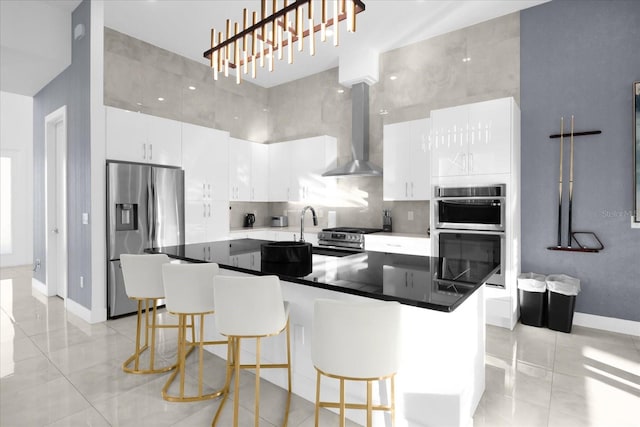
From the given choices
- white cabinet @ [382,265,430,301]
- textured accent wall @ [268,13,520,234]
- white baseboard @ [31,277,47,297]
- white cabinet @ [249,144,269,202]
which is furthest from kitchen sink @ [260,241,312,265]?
white baseboard @ [31,277,47,297]

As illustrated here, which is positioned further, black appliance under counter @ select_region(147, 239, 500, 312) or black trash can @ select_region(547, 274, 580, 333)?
black trash can @ select_region(547, 274, 580, 333)

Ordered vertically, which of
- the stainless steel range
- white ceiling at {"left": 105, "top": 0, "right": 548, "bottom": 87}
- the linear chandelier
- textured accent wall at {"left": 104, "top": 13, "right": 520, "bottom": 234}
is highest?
white ceiling at {"left": 105, "top": 0, "right": 548, "bottom": 87}

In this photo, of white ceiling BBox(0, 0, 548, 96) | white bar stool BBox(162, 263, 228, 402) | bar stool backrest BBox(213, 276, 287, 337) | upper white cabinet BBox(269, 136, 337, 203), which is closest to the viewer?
bar stool backrest BBox(213, 276, 287, 337)

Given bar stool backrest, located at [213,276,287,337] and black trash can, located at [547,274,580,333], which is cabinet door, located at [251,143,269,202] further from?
black trash can, located at [547,274,580,333]

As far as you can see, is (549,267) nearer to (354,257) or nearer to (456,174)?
(456,174)

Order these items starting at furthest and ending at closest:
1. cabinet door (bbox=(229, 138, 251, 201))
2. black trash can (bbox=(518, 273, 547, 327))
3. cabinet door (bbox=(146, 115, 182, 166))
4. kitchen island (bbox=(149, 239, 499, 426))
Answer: cabinet door (bbox=(229, 138, 251, 201)), cabinet door (bbox=(146, 115, 182, 166)), black trash can (bbox=(518, 273, 547, 327)), kitchen island (bbox=(149, 239, 499, 426))

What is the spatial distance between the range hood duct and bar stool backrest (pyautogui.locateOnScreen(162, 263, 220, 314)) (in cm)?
303

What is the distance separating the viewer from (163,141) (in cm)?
432

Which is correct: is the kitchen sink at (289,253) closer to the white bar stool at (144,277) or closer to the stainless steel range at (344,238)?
the white bar stool at (144,277)

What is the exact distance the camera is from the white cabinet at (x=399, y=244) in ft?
13.4

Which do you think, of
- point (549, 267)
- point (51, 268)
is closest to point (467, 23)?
point (549, 267)

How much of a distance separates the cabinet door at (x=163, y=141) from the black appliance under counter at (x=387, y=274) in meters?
1.88

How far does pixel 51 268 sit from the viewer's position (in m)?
4.82

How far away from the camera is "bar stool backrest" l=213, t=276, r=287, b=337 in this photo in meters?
1.84
